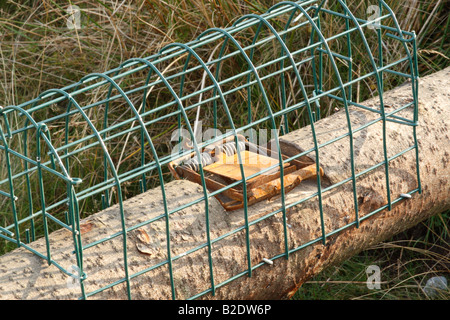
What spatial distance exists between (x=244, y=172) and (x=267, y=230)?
0.18m

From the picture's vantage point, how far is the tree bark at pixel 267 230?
A: 156 centimetres

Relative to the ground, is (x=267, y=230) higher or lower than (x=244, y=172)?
lower

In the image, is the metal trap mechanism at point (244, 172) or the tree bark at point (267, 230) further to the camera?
the metal trap mechanism at point (244, 172)

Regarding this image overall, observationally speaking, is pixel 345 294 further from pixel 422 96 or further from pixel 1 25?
pixel 1 25

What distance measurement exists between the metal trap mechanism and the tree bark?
0.11 ft

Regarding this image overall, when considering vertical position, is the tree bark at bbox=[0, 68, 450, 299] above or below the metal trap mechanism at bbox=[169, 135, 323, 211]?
below

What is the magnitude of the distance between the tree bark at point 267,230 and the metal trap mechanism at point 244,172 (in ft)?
0.11

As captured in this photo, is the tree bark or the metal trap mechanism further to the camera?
the metal trap mechanism

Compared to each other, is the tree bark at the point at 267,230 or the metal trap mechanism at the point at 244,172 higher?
the metal trap mechanism at the point at 244,172

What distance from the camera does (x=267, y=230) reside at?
5.68 ft

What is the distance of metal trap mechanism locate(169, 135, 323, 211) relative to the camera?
1.74 m

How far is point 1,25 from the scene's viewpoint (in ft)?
11.6

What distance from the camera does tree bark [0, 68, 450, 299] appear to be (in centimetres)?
156

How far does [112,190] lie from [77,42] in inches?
40.7
